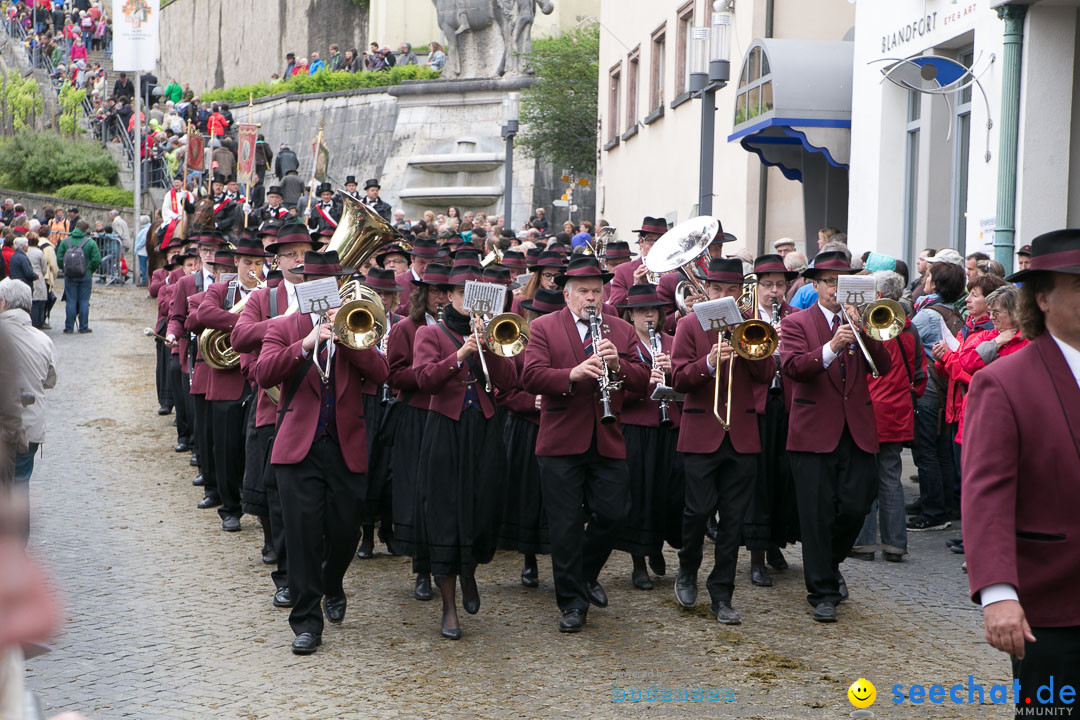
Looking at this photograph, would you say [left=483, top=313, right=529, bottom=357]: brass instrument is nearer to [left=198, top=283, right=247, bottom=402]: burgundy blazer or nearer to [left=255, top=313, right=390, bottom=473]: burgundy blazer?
[left=255, top=313, right=390, bottom=473]: burgundy blazer

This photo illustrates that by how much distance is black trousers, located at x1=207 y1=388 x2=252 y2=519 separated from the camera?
10266mm

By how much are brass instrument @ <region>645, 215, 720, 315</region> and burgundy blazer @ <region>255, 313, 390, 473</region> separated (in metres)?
2.66

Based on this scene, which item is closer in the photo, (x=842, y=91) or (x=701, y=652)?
(x=701, y=652)

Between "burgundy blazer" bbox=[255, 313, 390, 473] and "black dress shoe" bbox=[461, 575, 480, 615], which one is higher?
"burgundy blazer" bbox=[255, 313, 390, 473]

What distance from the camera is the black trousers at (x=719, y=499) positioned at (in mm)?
7762

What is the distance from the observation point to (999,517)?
3.83 m

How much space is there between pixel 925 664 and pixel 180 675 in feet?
12.0

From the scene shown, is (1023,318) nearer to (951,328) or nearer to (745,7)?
(951,328)

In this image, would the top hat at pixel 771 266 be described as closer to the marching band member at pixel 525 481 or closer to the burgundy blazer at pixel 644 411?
the burgundy blazer at pixel 644 411

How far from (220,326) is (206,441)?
4.29 feet

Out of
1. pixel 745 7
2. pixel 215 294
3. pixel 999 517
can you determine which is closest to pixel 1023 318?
pixel 999 517

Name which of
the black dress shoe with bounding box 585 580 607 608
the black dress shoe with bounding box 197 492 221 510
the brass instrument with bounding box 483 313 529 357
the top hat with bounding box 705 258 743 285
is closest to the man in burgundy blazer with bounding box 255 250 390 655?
the brass instrument with bounding box 483 313 529 357

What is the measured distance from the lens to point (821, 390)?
7918 millimetres

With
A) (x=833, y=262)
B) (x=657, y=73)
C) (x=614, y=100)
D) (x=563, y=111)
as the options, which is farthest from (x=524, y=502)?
(x=563, y=111)
